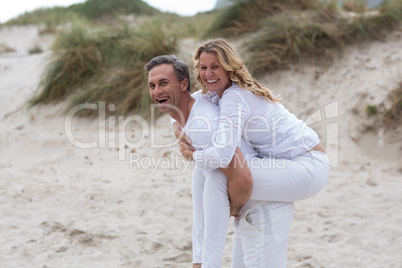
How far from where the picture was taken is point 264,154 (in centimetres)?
238

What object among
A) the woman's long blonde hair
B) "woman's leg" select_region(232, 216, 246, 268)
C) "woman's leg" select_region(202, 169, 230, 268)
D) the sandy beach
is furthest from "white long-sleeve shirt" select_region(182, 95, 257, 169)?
the sandy beach

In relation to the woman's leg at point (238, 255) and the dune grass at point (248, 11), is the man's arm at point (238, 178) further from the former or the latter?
the dune grass at point (248, 11)

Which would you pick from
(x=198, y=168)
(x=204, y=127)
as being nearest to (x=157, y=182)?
(x=198, y=168)

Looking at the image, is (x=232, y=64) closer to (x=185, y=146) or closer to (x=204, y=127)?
(x=204, y=127)

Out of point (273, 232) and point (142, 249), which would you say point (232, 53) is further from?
point (142, 249)

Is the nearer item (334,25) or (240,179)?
(240,179)

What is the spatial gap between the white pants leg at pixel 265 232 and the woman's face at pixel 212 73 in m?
0.66

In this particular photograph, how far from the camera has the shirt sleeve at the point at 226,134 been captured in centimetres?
210

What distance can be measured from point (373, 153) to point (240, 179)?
3.54 metres

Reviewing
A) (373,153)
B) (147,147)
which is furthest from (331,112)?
(147,147)

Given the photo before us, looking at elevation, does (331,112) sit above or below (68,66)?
below

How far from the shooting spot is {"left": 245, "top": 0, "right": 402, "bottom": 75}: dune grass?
6.24 m

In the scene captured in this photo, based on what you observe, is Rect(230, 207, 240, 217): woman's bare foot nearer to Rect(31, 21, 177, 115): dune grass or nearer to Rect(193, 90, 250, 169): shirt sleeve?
Rect(193, 90, 250, 169): shirt sleeve

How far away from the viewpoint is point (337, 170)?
4.93m
